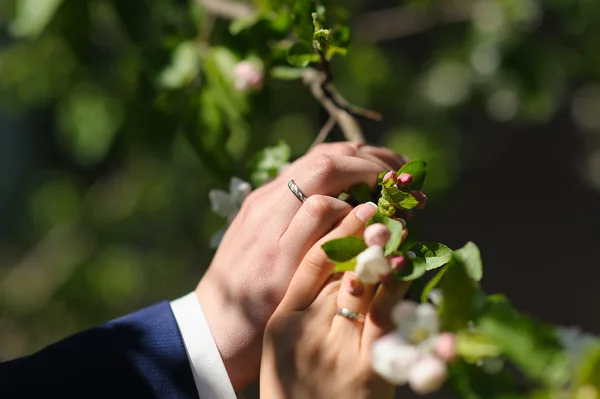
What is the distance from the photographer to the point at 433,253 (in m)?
0.80

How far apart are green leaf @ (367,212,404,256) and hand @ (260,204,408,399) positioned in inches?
1.5

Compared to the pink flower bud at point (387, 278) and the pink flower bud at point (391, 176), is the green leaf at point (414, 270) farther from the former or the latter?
the pink flower bud at point (391, 176)

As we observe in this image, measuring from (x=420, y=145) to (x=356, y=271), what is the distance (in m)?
1.83

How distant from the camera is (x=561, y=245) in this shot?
380 centimetres

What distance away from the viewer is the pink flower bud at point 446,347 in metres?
0.61

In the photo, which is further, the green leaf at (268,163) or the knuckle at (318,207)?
the green leaf at (268,163)

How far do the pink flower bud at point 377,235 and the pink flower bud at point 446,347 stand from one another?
6.0 inches

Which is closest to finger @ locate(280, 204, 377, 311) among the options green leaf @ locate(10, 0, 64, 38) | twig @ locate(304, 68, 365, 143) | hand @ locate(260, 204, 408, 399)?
hand @ locate(260, 204, 408, 399)

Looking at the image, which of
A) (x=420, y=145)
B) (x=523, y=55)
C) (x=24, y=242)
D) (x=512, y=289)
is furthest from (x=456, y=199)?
(x=24, y=242)

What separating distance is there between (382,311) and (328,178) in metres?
0.24

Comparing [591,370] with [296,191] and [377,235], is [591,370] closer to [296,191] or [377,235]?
[377,235]

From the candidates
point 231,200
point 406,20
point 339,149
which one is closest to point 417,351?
point 339,149

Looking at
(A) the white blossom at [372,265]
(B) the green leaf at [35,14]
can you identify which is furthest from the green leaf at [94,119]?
(A) the white blossom at [372,265]

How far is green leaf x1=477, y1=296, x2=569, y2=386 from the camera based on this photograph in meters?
0.56
